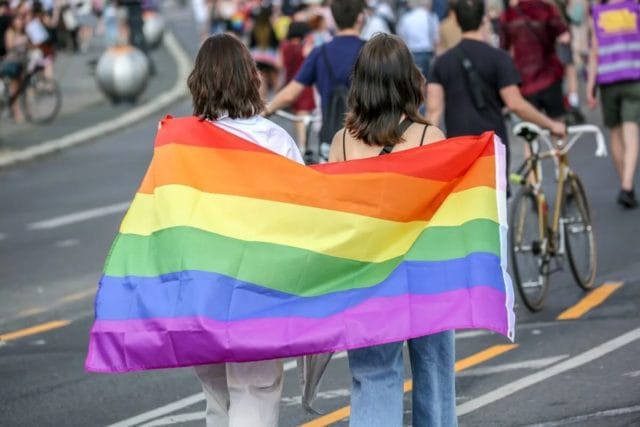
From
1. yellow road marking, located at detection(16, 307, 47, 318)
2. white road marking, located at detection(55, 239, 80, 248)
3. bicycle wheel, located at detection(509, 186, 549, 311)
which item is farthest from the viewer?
white road marking, located at detection(55, 239, 80, 248)

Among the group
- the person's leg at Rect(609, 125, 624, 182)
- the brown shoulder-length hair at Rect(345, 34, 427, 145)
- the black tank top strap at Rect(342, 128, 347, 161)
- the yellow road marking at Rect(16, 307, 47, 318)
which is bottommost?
the yellow road marking at Rect(16, 307, 47, 318)

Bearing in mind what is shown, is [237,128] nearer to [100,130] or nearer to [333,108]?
[333,108]

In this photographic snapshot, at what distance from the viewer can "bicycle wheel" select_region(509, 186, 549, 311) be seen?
10.8 meters

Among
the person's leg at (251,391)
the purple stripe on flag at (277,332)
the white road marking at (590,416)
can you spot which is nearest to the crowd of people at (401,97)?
the person's leg at (251,391)

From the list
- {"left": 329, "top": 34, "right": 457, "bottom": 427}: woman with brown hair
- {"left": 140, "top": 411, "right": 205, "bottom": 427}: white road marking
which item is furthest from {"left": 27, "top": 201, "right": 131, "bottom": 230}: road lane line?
{"left": 329, "top": 34, "right": 457, "bottom": 427}: woman with brown hair

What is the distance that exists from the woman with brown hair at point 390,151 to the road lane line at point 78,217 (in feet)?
33.1

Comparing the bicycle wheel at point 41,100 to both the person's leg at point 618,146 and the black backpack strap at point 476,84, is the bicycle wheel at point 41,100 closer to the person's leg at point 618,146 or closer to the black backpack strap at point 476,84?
the person's leg at point 618,146

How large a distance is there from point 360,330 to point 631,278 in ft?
19.3

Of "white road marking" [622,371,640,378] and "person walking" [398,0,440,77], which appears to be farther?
"person walking" [398,0,440,77]

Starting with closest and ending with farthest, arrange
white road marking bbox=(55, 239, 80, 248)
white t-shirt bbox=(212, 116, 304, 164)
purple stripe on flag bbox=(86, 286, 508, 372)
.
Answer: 1. purple stripe on flag bbox=(86, 286, 508, 372)
2. white t-shirt bbox=(212, 116, 304, 164)
3. white road marking bbox=(55, 239, 80, 248)

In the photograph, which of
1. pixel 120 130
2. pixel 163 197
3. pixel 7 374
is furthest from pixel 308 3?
pixel 163 197

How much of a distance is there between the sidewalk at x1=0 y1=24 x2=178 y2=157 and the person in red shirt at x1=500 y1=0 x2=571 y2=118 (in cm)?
932

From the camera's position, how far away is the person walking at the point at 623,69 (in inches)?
574

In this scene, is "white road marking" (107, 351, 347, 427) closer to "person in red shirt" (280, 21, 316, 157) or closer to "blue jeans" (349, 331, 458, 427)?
"blue jeans" (349, 331, 458, 427)
